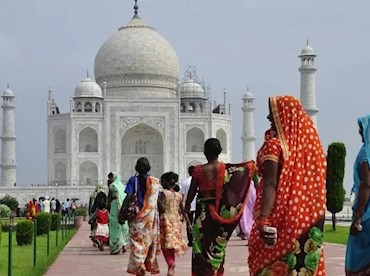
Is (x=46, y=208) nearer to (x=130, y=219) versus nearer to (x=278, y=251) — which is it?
(x=130, y=219)

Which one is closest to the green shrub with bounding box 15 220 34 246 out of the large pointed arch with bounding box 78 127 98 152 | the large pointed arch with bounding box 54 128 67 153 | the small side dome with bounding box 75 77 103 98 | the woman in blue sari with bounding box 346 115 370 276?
the woman in blue sari with bounding box 346 115 370 276

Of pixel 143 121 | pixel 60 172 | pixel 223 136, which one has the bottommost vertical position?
pixel 60 172

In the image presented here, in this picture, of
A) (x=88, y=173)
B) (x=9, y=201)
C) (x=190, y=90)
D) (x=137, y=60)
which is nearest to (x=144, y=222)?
(x=9, y=201)

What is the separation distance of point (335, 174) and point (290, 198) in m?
13.0

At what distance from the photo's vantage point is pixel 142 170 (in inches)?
276

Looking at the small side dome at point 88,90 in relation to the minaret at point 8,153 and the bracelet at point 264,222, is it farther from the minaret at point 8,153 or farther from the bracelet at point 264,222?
the bracelet at point 264,222

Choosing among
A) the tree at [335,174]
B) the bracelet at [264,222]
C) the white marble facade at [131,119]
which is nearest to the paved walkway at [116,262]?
the bracelet at [264,222]

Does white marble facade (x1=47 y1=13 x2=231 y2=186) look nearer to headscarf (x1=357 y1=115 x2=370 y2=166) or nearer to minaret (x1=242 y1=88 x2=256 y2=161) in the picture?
minaret (x1=242 y1=88 x2=256 y2=161)

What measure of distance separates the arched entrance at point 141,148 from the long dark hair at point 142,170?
31.3 meters

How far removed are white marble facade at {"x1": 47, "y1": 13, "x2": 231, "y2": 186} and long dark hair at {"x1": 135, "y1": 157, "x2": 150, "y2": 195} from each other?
97.6ft

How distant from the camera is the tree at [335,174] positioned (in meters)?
16.6

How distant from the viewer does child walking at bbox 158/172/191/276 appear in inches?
274

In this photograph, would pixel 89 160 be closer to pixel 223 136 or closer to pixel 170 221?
pixel 223 136

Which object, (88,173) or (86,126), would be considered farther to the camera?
(88,173)
